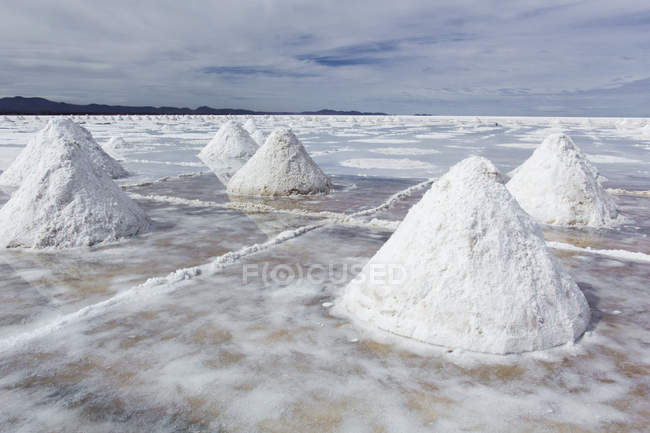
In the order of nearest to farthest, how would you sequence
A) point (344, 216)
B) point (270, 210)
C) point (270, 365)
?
point (270, 365)
point (344, 216)
point (270, 210)

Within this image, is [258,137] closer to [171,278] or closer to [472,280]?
[171,278]

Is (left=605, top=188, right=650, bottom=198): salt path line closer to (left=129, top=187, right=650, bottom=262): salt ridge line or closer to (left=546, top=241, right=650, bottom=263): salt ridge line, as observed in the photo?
(left=129, top=187, right=650, bottom=262): salt ridge line

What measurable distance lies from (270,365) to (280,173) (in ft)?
21.8

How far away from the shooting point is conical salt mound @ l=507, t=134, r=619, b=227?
6895 millimetres

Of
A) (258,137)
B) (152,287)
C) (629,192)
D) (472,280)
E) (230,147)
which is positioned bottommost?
(152,287)

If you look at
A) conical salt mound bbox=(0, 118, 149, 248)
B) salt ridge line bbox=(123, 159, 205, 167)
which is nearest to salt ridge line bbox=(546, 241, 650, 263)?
conical salt mound bbox=(0, 118, 149, 248)

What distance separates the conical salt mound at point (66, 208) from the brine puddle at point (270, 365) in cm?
81

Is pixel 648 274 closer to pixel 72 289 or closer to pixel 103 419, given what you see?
pixel 103 419

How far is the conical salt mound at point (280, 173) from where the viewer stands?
9227 millimetres

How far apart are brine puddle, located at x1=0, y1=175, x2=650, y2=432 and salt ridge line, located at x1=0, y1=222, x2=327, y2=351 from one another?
A: 0.05m

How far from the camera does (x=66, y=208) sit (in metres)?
5.76

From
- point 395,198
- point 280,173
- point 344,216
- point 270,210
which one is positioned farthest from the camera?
point 280,173

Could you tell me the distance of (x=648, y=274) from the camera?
4664 mm

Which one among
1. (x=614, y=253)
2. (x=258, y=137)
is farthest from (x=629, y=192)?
(x=258, y=137)
